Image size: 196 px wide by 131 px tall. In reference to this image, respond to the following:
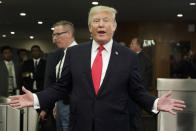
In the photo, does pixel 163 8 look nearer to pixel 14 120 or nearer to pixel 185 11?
pixel 185 11

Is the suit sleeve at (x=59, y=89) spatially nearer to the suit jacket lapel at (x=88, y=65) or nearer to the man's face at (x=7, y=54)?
the suit jacket lapel at (x=88, y=65)

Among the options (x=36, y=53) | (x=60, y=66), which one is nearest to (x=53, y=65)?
(x=60, y=66)

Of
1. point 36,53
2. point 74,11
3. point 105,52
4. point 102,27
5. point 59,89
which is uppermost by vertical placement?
point 74,11

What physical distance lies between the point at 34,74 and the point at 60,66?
303cm

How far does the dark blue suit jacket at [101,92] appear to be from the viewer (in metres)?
2.32

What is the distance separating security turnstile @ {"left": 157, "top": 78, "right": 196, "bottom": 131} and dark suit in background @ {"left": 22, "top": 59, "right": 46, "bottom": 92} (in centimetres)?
310

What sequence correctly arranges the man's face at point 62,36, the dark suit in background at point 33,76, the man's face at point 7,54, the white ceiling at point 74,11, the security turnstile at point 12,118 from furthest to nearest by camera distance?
the white ceiling at point 74,11
the man's face at point 7,54
the dark suit in background at point 33,76
the man's face at point 62,36
the security turnstile at point 12,118

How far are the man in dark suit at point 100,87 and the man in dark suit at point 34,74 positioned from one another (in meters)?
3.85

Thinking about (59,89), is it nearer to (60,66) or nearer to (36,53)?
(60,66)

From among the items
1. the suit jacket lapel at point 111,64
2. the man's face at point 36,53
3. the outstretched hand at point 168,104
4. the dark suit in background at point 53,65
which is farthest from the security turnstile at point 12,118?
the man's face at point 36,53

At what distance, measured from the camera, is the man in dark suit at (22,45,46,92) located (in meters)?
6.30

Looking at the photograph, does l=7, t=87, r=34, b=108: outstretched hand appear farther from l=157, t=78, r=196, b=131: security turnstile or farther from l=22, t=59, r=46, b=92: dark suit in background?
l=22, t=59, r=46, b=92: dark suit in background

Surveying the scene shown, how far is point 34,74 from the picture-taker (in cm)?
643

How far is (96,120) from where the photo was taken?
231 centimetres
